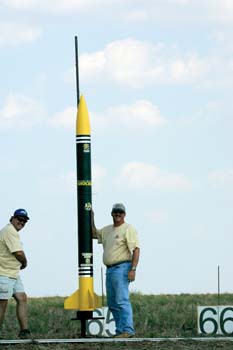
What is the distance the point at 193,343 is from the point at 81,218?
311 centimetres

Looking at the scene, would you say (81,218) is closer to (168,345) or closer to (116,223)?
(116,223)

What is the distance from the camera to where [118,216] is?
1700 cm

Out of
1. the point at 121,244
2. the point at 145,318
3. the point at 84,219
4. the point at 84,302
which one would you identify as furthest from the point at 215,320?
the point at 145,318

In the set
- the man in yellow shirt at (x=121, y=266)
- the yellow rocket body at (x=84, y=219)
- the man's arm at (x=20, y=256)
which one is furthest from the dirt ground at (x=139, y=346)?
the yellow rocket body at (x=84, y=219)

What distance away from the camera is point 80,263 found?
18.2 meters

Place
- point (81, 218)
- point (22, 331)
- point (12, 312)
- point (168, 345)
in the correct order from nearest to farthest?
point (168, 345)
point (22, 331)
point (81, 218)
point (12, 312)

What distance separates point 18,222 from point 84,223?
68.6 inches

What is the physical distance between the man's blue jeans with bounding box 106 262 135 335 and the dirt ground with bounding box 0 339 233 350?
2.80ft

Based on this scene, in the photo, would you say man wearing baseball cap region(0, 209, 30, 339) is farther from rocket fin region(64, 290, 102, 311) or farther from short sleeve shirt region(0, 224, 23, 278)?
rocket fin region(64, 290, 102, 311)

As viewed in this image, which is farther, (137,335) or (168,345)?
(137,335)

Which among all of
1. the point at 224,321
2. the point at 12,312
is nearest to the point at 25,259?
the point at 224,321

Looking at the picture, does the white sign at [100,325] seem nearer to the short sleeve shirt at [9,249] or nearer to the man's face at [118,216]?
the man's face at [118,216]

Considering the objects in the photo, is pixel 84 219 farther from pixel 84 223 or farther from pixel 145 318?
pixel 145 318

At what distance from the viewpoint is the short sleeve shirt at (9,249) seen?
54.5 ft
